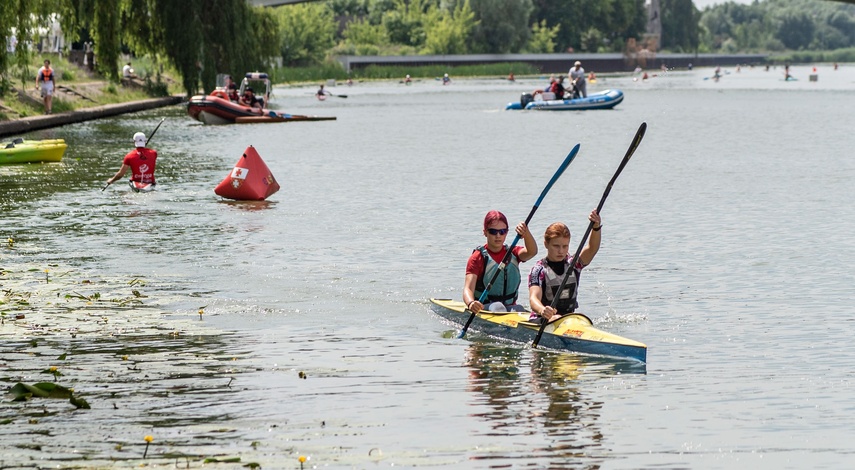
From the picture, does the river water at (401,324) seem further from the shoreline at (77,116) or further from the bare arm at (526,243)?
the shoreline at (77,116)

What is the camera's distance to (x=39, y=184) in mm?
27516

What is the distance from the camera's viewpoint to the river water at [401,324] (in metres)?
8.90

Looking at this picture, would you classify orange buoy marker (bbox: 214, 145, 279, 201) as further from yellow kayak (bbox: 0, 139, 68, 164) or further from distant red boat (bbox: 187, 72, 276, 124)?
distant red boat (bbox: 187, 72, 276, 124)

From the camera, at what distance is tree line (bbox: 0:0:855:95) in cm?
4812

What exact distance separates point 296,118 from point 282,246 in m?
33.0

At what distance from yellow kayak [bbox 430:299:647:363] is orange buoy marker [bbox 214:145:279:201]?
12.2 meters

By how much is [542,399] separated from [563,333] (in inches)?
67.9

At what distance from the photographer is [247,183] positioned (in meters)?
24.8

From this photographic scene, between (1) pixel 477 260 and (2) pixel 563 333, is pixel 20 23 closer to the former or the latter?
(1) pixel 477 260

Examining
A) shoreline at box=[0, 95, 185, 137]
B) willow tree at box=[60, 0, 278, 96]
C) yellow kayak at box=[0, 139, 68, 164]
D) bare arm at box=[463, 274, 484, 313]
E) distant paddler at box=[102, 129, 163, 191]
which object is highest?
willow tree at box=[60, 0, 278, 96]

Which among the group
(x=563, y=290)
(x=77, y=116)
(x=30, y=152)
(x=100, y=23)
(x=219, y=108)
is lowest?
(x=77, y=116)

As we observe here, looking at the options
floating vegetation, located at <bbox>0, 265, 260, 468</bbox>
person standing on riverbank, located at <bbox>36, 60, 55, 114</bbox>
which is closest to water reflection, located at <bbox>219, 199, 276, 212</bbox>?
floating vegetation, located at <bbox>0, 265, 260, 468</bbox>

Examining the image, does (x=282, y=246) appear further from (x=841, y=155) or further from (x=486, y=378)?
(x=841, y=155)

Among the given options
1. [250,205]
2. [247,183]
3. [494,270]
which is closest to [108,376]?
[494,270]
